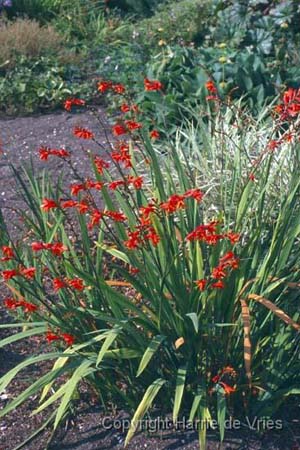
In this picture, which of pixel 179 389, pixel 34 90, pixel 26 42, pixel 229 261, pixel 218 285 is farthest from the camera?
pixel 26 42

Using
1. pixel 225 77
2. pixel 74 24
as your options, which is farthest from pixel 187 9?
pixel 225 77

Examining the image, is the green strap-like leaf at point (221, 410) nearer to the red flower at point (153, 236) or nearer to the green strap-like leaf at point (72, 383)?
the green strap-like leaf at point (72, 383)

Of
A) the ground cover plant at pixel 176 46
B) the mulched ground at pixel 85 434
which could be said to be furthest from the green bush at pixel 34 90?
the mulched ground at pixel 85 434

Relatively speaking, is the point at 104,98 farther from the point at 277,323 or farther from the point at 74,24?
the point at 277,323

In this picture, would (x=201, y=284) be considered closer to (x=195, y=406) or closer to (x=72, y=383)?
(x=195, y=406)

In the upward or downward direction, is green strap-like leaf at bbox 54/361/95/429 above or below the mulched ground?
above

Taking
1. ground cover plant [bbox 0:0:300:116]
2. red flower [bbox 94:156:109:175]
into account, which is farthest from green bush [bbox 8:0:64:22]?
red flower [bbox 94:156:109:175]

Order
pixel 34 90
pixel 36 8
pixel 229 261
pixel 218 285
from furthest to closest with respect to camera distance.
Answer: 1. pixel 36 8
2. pixel 34 90
3. pixel 218 285
4. pixel 229 261

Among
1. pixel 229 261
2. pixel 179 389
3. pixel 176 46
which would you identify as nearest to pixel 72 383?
pixel 179 389

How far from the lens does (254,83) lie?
7414 mm

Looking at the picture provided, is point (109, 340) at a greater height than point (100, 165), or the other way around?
point (100, 165)

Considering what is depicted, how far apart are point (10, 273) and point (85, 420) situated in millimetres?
1030

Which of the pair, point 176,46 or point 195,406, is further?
point 176,46

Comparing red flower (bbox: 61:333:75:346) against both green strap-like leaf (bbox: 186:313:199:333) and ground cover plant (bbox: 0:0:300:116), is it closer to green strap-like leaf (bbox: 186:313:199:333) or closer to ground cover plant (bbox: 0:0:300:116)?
green strap-like leaf (bbox: 186:313:199:333)
